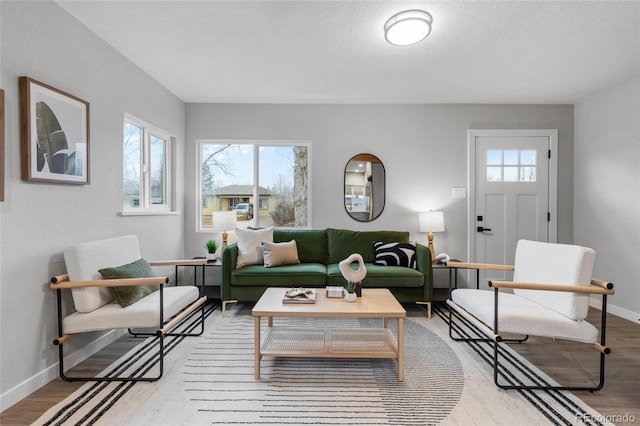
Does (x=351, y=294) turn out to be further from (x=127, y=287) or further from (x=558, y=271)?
(x=127, y=287)

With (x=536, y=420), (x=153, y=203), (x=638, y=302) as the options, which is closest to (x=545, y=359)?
(x=536, y=420)

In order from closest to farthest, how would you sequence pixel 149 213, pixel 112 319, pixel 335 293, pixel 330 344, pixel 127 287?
pixel 112 319, pixel 127 287, pixel 330 344, pixel 335 293, pixel 149 213

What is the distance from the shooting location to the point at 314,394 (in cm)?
189

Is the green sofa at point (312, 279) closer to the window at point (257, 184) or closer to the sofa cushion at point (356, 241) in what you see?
the sofa cushion at point (356, 241)

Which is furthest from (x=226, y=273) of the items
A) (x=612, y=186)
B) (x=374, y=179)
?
(x=612, y=186)

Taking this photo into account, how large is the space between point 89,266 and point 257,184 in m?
2.37

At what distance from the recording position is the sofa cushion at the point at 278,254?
3395mm

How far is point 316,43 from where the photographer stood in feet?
8.39

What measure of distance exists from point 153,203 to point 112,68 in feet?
4.75

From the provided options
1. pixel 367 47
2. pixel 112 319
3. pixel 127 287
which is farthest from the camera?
pixel 367 47

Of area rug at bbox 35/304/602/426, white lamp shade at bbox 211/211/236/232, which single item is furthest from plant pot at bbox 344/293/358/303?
white lamp shade at bbox 211/211/236/232

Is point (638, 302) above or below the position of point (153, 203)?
below

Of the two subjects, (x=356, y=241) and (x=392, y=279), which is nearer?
(x=392, y=279)

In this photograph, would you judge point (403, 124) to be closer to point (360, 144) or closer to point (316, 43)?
point (360, 144)
